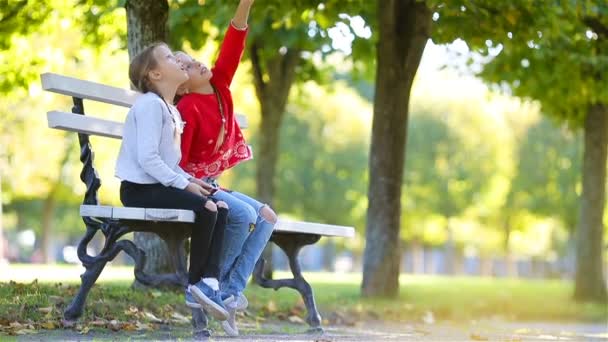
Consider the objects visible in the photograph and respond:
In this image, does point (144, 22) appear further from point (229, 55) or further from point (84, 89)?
point (229, 55)

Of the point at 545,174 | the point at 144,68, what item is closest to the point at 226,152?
the point at 144,68

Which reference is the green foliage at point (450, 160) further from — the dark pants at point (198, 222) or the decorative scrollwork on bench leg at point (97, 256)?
the dark pants at point (198, 222)

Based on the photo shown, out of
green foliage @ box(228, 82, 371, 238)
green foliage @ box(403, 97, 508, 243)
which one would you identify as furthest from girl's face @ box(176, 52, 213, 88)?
green foliage @ box(403, 97, 508, 243)

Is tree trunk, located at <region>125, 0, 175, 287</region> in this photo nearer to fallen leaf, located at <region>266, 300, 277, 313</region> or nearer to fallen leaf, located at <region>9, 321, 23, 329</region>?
fallen leaf, located at <region>266, 300, 277, 313</region>

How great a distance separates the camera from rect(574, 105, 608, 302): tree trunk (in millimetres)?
16984

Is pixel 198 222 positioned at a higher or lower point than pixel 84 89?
lower

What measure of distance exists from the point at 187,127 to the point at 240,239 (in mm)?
761

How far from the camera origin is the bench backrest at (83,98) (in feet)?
22.4

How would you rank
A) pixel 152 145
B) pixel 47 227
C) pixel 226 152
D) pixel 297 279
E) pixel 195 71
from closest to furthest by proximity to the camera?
pixel 152 145, pixel 195 71, pixel 226 152, pixel 297 279, pixel 47 227

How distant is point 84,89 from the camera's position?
23.4 ft

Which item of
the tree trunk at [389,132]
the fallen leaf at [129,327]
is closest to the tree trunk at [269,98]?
the tree trunk at [389,132]

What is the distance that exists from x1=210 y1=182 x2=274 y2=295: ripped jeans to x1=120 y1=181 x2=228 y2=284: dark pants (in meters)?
0.19

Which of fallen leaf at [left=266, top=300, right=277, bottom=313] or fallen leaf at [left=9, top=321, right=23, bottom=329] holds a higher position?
fallen leaf at [left=9, top=321, right=23, bottom=329]

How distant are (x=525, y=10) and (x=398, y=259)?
341cm
